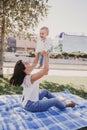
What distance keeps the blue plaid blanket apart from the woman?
0.18 m

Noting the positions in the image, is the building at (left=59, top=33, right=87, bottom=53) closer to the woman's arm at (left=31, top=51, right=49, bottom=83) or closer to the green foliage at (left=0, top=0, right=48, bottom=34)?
the green foliage at (left=0, top=0, right=48, bottom=34)

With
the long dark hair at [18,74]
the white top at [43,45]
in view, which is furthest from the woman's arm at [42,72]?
the white top at [43,45]

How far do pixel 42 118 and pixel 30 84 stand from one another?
2.77 ft

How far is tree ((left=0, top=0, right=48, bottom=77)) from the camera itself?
14.4m

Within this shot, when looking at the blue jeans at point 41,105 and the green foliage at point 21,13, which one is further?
the green foliage at point 21,13

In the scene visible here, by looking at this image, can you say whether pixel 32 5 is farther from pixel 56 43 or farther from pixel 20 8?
pixel 56 43

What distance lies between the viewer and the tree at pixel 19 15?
14414 mm

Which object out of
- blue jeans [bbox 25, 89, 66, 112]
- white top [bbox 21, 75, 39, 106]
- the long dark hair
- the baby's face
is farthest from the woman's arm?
the baby's face

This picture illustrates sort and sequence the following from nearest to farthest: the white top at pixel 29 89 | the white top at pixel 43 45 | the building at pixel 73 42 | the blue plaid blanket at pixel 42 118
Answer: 1. the blue plaid blanket at pixel 42 118
2. the white top at pixel 29 89
3. the white top at pixel 43 45
4. the building at pixel 73 42

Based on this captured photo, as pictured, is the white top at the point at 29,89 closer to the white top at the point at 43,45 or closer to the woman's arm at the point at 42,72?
the woman's arm at the point at 42,72

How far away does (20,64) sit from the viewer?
598 cm

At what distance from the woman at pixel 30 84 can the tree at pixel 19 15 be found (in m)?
8.77

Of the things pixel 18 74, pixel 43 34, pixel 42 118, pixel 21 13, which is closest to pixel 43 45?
pixel 43 34

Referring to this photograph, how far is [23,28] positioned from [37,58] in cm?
852
